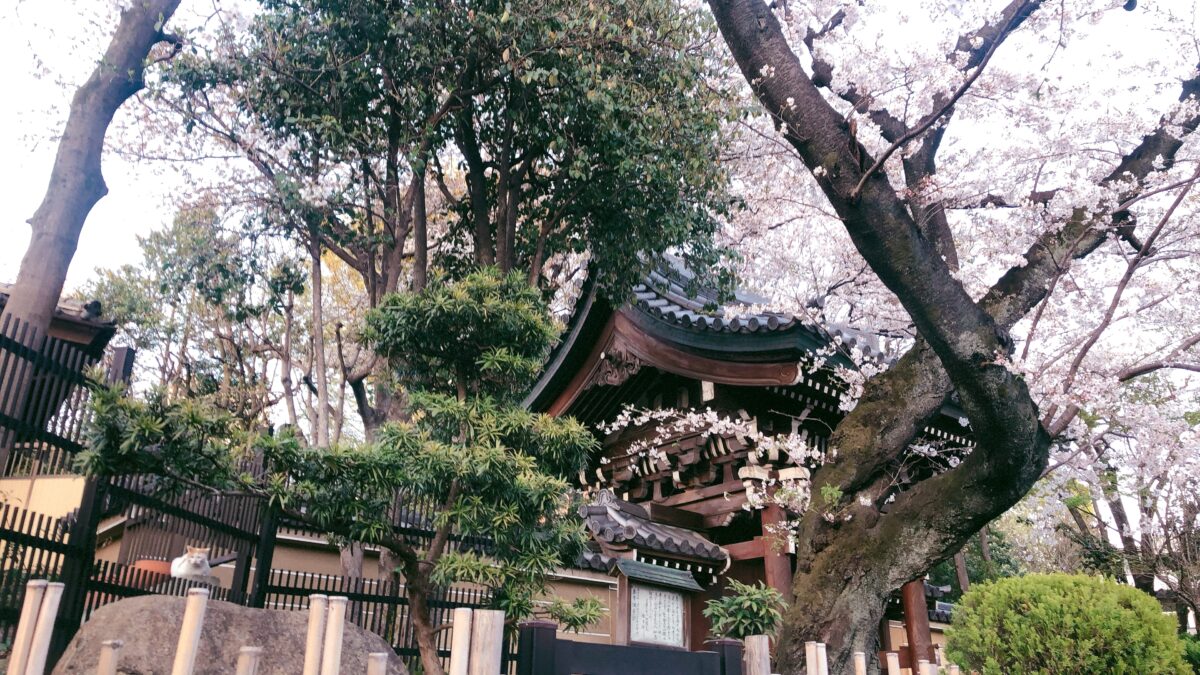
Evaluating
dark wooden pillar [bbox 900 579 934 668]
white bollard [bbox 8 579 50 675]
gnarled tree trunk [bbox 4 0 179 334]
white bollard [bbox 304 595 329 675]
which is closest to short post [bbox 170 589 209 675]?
white bollard [bbox 304 595 329 675]

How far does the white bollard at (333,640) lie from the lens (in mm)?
2988

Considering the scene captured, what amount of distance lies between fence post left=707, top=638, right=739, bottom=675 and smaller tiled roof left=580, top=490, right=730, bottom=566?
10.4 ft

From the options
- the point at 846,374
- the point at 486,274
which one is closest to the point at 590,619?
the point at 486,274

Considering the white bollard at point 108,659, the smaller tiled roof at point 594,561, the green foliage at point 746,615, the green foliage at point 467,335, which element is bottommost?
the white bollard at point 108,659

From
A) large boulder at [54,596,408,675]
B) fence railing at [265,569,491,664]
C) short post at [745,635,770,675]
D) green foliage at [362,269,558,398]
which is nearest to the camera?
large boulder at [54,596,408,675]

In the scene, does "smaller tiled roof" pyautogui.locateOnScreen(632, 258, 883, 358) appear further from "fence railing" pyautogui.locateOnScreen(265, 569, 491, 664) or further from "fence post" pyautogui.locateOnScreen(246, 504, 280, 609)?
"fence post" pyautogui.locateOnScreen(246, 504, 280, 609)

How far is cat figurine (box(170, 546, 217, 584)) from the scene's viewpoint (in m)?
5.32

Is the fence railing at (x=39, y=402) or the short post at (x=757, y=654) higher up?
the fence railing at (x=39, y=402)

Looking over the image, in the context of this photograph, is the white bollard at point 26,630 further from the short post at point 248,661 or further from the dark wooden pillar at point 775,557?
the dark wooden pillar at point 775,557

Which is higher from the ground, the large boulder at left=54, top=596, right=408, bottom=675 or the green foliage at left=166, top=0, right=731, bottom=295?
the green foliage at left=166, top=0, right=731, bottom=295

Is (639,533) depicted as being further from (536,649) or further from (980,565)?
(980,565)

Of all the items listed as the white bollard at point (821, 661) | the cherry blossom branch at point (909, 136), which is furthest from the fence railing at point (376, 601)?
the cherry blossom branch at point (909, 136)

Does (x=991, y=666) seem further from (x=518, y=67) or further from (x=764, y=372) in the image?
(x=518, y=67)

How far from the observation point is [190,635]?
279cm
